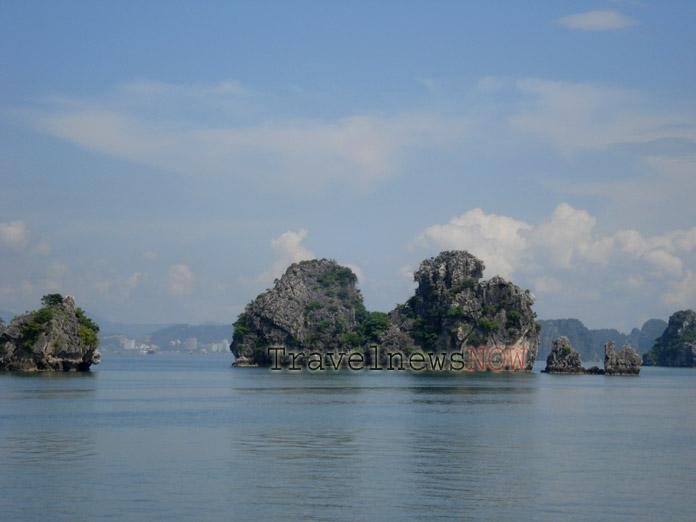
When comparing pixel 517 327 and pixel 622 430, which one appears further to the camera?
pixel 517 327

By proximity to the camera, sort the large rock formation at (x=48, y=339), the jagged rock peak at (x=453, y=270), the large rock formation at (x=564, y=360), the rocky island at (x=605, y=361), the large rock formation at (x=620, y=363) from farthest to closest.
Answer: the jagged rock peak at (x=453, y=270) → the large rock formation at (x=564, y=360) → the rocky island at (x=605, y=361) → the large rock formation at (x=620, y=363) → the large rock formation at (x=48, y=339)

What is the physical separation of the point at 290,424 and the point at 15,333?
82320mm

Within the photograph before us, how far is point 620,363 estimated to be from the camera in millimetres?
166625

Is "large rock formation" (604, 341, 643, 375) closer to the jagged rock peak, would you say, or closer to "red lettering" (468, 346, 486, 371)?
"red lettering" (468, 346, 486, 371)

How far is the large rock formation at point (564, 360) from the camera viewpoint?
17575 cm

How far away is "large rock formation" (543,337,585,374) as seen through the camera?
176 metres

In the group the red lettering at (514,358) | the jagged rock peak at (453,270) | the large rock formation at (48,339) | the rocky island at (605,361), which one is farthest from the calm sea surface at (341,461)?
the jagged rock peak at (453,270)

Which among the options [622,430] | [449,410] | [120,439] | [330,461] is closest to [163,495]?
[330,461]

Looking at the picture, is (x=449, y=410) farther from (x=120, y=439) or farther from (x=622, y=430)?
(x=120, y=439)

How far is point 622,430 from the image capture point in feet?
198

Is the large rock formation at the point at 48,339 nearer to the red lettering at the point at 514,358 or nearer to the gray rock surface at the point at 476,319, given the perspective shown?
the gray rock surface at the point at 476,319

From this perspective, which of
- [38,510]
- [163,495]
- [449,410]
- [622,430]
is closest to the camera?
[38,510]

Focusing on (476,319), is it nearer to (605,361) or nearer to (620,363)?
(605,361)

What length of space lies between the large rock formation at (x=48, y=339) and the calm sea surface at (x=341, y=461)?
158ft
